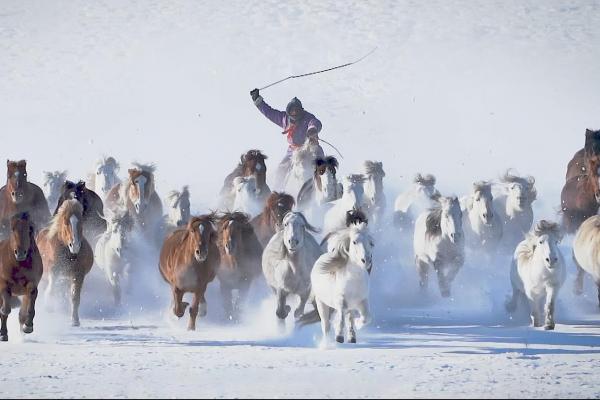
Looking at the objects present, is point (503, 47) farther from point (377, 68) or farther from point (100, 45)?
point (100, 45)

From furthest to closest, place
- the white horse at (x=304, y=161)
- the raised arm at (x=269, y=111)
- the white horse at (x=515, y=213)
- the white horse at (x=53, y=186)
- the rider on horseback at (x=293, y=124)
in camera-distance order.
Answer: the raised arm at (x=269, y=111) < the rider on horseback at (x=293, y=124) < the white horse at (x=53, y=186) < the white horse at (x=304, y=161) < the white horse at (x=515, y=213)

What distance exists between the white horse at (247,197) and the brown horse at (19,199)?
8.67 ft

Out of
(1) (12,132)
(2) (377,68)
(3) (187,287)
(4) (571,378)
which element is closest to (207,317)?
(3) (187,287)

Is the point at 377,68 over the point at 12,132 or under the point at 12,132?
over

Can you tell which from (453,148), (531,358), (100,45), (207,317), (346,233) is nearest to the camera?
(531,358)

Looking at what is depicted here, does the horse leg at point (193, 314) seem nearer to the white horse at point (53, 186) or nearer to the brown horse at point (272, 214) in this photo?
the brown horse at point (272, 214)

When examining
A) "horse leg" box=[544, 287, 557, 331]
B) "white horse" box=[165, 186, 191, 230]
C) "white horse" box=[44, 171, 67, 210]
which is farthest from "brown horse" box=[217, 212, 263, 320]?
"white horse" box=[44, 171, 67, 210]

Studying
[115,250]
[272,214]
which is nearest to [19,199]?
[115,250]

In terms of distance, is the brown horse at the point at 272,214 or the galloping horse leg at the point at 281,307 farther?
the brown horse at the point at 272,214

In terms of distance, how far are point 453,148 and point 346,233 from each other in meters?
29.8

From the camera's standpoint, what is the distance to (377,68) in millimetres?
51562

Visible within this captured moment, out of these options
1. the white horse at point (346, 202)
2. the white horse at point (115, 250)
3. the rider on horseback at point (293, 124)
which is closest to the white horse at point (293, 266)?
the white horse at point (346, 202)

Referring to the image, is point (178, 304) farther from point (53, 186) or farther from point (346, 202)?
point (53, 186)

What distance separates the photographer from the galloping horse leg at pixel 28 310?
41.2 ft
